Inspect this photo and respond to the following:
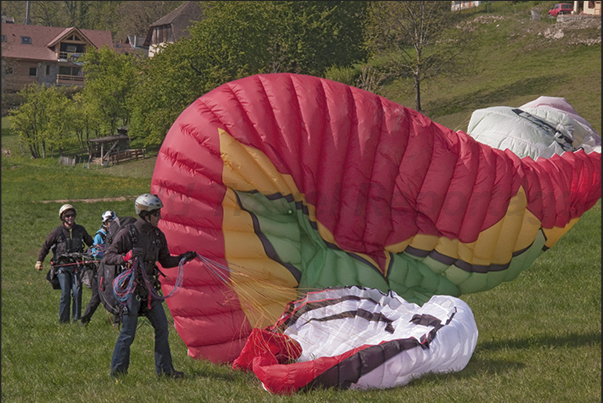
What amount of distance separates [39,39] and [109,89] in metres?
15.0

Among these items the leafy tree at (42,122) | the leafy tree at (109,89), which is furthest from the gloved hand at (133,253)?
the leafy tree at (42,122)

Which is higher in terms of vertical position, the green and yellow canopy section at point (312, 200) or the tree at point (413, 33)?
the tree at point (413, 33)

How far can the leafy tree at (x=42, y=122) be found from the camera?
4612 centimetres

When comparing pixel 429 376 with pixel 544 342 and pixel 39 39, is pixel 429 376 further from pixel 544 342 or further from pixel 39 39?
pixel 39 39

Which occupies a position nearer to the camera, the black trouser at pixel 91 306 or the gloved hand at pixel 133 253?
the gloved hand at pixel 133 253

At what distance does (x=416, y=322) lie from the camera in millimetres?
6555

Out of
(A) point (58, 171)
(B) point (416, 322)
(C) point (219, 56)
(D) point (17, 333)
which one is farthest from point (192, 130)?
(C) point (219, 56)

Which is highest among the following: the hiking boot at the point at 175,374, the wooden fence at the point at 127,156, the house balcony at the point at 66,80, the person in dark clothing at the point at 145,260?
the house balcony at the point at 66,80

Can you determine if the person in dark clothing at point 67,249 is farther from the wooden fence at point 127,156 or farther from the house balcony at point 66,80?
the house balcony at point 66,80

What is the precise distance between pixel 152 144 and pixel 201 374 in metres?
40.3

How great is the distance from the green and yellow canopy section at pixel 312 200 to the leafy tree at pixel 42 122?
4248cm

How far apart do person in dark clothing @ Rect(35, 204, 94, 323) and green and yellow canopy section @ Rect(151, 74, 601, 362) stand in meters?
3.56

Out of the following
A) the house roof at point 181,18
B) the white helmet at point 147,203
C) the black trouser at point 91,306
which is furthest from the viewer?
the house roof at point 181,18

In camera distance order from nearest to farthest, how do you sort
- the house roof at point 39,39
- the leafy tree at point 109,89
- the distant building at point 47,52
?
the leafy tree at point 109,89 < the house roof at point 39,39 < the distant building at point 47,52
